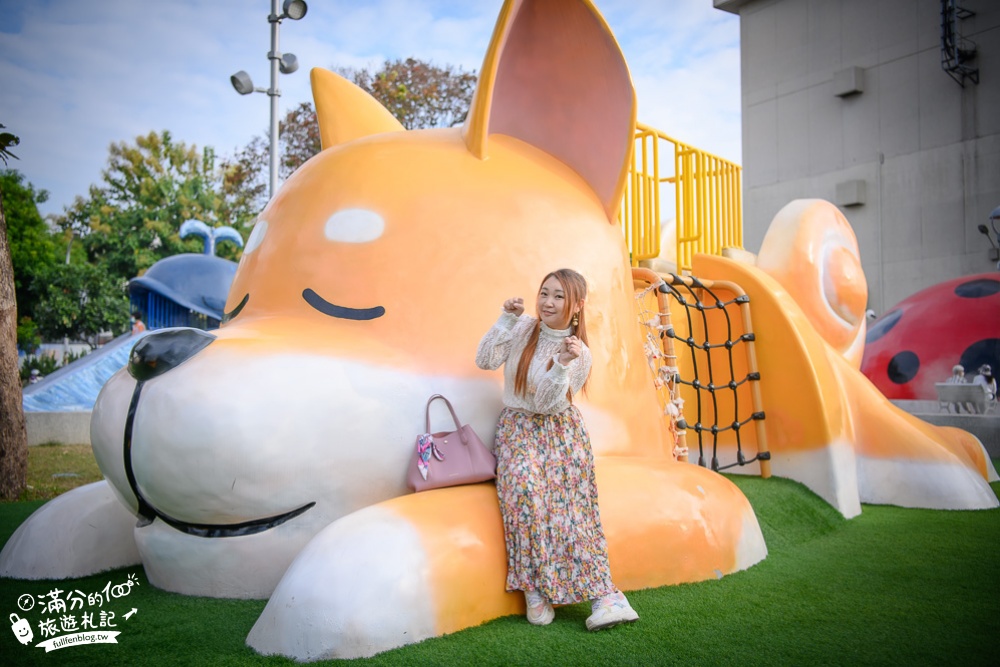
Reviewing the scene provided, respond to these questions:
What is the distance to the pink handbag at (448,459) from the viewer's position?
8.13 ft

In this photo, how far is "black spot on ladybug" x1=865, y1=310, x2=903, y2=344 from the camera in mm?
8469

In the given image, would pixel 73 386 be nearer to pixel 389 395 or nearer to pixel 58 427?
pixel 58 427

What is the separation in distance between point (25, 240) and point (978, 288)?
24.7 m

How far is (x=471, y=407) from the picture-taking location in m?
2.64

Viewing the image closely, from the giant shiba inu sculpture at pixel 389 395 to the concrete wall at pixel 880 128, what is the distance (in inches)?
454

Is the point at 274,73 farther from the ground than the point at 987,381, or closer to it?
farther from the ground

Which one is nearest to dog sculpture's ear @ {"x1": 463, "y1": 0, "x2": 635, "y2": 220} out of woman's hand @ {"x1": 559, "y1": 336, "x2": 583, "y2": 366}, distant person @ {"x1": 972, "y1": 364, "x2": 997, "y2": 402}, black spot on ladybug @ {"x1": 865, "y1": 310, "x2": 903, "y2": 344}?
woman's hand @ {"x1": 559, "y1": 336, "x2": 583, "y2": 366}

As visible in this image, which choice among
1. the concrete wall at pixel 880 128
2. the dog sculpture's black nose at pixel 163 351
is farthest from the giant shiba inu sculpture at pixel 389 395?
the concrete wall at pixel 880 128

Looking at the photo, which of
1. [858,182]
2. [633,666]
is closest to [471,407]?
[633,666]

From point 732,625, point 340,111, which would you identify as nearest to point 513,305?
point 732,625

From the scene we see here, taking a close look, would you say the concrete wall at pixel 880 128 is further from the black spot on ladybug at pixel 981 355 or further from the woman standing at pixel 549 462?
the woman standing at pixel 549 462

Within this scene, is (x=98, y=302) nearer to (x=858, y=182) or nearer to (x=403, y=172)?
(x=858, y=182)

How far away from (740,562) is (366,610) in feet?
5.22

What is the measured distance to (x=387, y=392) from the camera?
8.24 feet
